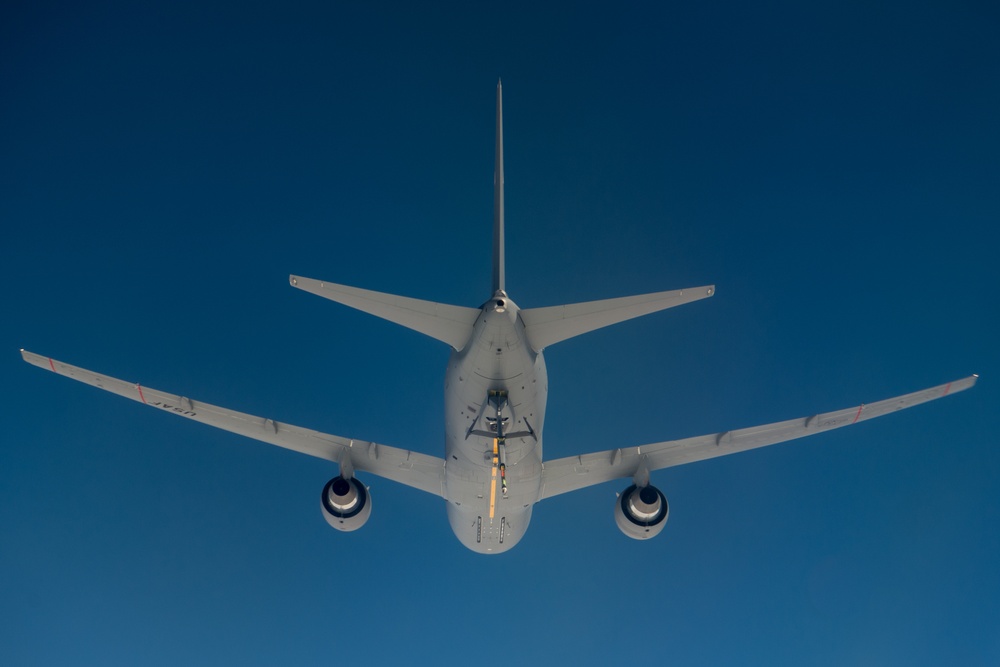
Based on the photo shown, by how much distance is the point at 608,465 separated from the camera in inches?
796

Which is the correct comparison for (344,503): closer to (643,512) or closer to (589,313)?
(643,512)

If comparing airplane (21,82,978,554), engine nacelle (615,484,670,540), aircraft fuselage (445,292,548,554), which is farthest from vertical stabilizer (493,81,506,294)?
engine nacelle (615,484,670,540)

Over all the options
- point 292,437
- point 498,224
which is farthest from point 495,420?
point 292,437

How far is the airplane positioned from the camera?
1516cm

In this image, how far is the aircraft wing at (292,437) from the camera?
17.3 meters

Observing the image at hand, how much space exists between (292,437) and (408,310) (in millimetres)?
6729

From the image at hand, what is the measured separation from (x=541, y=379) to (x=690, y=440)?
5820mm

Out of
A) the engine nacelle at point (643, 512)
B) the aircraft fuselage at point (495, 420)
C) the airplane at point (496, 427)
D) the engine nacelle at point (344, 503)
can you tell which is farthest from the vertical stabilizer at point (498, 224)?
the engine nacelle at point (643, 512)

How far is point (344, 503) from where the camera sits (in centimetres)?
1878

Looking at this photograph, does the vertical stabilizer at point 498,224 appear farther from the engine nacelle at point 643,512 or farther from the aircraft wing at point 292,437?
the engine nacelle at point 643,512

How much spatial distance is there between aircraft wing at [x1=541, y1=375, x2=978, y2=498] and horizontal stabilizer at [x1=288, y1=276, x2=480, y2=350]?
6152 mm

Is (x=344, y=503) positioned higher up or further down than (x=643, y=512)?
further down

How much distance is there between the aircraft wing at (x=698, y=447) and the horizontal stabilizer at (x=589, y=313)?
18.7ft

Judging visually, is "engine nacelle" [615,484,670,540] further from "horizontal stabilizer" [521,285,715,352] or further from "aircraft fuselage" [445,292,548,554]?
"horizontal stabilizer" [521,285,715,352]
